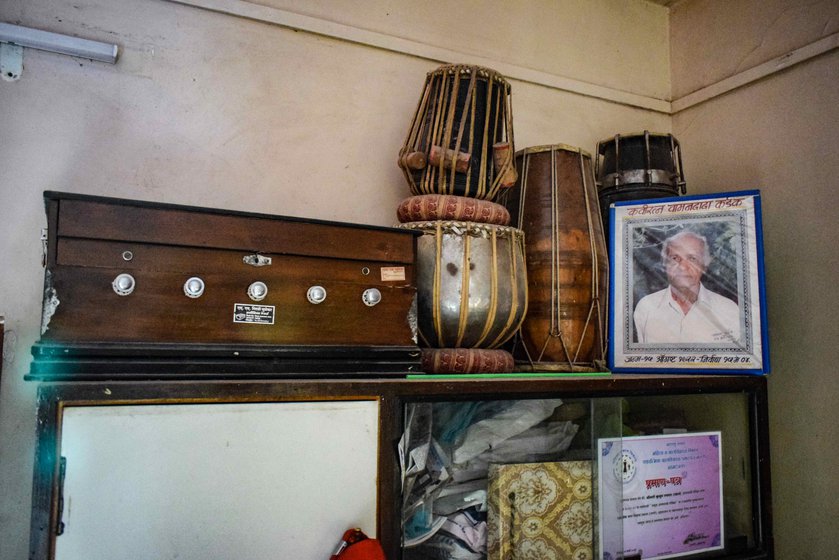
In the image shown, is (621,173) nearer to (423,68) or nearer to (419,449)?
(423,68)

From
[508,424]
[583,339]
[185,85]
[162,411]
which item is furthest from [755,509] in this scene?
[185,85]

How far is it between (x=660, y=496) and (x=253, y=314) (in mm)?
1072

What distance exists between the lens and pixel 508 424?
1.40m

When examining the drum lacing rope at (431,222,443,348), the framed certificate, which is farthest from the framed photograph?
the drum lacing rope at (431,222,443,348)

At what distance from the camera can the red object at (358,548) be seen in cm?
Result: 101

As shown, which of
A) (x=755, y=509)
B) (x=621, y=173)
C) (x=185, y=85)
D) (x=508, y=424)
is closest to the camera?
(x=508, y=424)

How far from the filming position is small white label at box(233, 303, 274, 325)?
110 centimetres

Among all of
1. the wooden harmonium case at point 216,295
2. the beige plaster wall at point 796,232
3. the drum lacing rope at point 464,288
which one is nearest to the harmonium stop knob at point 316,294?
the wooden harmonium case at point 216,295

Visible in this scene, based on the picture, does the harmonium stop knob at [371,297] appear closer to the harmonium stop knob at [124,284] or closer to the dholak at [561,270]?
the harmonium stop knob at [124,284]

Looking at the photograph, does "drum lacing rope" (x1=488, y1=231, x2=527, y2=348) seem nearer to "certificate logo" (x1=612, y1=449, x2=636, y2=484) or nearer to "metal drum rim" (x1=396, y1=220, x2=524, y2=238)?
"metal drum rim" (x1=396, y1=220, x2=524, y2=238)

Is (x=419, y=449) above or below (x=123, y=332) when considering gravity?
below

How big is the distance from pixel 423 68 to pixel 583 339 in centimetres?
100

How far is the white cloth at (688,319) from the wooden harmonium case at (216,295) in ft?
2.65

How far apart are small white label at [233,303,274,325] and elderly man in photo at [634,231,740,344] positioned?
3.57 feet
